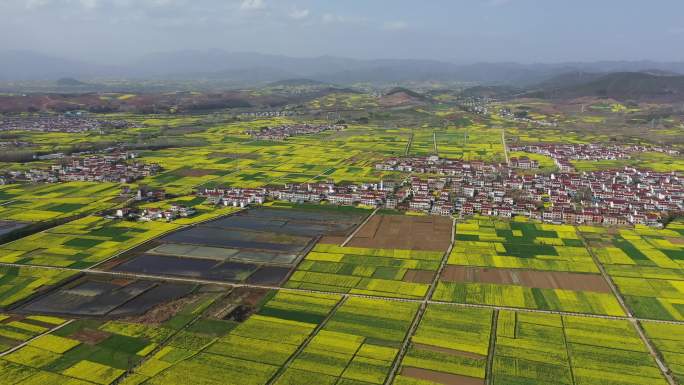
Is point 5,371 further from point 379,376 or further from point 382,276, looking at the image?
point 382,276

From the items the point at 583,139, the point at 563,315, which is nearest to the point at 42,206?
the point at 563,315

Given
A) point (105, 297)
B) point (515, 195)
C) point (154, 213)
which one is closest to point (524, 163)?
point (515, 195)

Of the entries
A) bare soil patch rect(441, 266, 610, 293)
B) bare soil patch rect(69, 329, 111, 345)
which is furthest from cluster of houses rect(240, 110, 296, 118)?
bare soil patch rect(69, 329, 111, 345)

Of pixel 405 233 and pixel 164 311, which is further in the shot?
pixel 405 233

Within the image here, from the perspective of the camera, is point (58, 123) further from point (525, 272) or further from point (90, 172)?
point (525, 272)

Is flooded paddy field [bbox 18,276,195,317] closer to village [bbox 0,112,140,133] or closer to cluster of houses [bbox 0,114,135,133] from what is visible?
village [bbox 0,112,140,133]

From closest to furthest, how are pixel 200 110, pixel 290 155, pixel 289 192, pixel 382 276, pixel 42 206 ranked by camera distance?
1. pixel 382 276
2. pixel 42 206
3. pixel 289 192
4. pixel 290 155
5. pixel 200 110

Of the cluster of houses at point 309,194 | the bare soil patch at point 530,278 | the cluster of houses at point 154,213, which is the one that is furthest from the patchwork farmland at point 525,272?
the cluster of houses at point 154,213

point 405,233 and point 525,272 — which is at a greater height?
point 405,233
